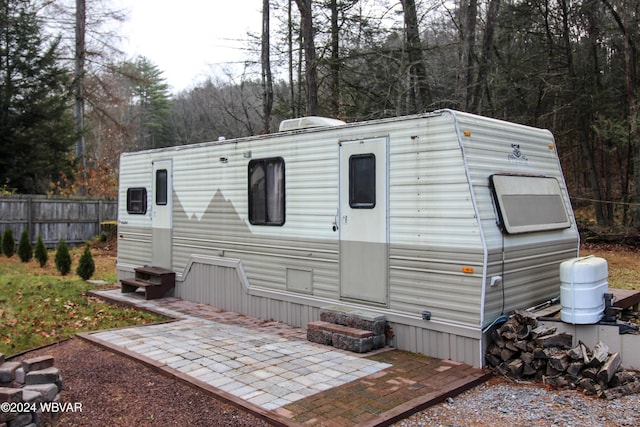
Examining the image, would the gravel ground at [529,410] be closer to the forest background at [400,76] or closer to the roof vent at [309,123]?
the roof vent at [309,123]

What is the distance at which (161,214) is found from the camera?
8906mm

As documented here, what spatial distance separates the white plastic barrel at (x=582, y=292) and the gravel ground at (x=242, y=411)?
0.77m

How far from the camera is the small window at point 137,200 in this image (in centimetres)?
932

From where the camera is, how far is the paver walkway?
4020 millimetres

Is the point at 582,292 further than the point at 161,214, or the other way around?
the point at 161,214

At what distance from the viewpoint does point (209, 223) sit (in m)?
8.01

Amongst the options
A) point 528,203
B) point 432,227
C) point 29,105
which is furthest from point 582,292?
point 29,105

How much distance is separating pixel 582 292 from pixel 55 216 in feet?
54.6

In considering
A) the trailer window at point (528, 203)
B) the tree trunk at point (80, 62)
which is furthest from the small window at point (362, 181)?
the tree trunk at point (80, 62)

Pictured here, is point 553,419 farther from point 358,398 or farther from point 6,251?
point 6,251

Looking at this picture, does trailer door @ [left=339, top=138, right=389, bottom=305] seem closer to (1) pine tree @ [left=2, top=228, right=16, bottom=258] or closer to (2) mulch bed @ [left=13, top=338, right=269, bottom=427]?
(2) mulch bed @ [left=13, top=338, right=269, bottom=427]

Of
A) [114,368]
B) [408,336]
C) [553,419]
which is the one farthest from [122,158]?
[553,419]

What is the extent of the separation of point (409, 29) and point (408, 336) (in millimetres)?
9159

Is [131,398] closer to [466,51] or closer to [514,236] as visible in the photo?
[514,236]
